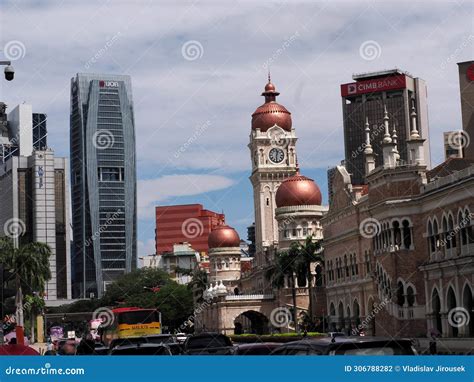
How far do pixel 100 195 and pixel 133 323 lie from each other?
72285 mm

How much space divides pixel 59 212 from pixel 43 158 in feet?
82.0

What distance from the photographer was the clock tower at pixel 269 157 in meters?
114

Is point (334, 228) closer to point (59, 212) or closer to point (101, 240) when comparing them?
point (101, 240)

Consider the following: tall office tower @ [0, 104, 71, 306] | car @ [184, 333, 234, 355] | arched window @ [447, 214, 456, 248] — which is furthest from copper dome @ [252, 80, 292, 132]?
car @ [184, 333, 234, 355]

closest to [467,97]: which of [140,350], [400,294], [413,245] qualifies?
[413,245]

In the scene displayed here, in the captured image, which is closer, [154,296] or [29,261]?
[29,261]

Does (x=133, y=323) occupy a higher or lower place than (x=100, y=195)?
lower

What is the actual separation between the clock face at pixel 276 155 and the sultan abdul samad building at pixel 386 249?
1673 cm

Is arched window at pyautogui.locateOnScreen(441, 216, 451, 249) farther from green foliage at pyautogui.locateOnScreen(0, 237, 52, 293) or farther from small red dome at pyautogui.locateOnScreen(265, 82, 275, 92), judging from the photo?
small red dome at pyautogui.locateOnScreen(265, 82, 275, 92)

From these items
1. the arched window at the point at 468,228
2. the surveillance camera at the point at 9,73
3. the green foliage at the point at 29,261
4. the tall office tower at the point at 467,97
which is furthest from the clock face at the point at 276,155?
the surveillance camera at the point at 9,73

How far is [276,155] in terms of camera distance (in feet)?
378

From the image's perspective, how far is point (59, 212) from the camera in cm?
17388

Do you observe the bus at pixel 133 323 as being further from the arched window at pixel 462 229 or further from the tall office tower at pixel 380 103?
the tall office tower at pixel 380 103

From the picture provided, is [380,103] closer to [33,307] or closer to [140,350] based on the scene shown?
[33,307]
